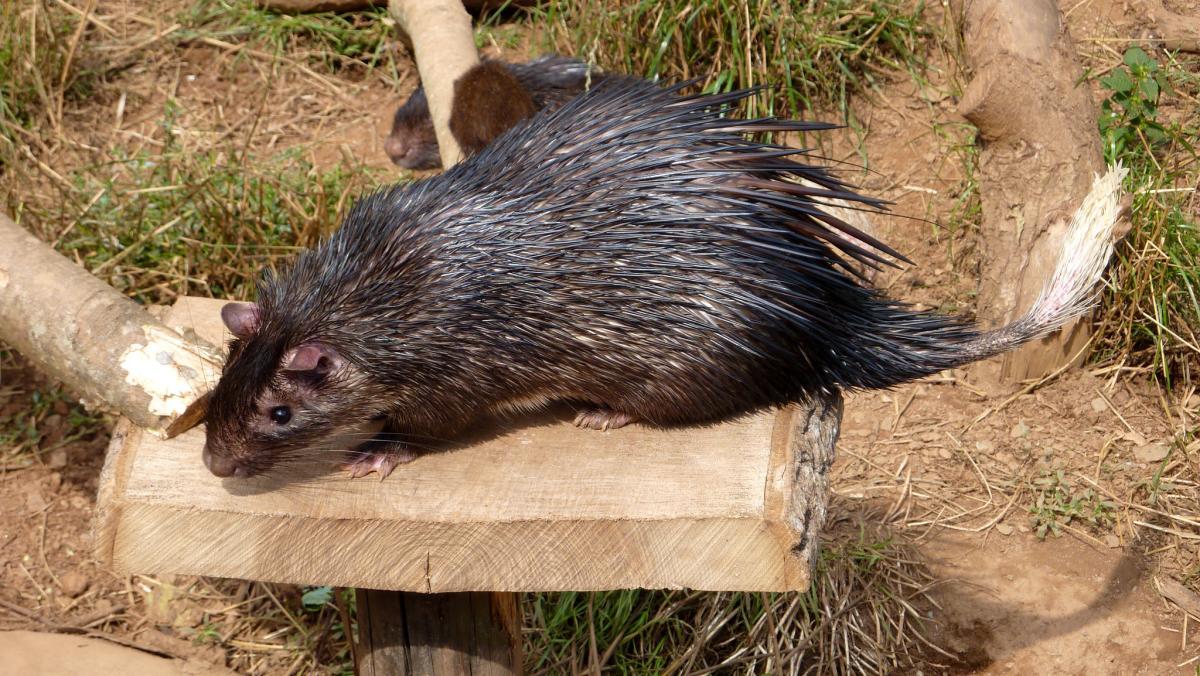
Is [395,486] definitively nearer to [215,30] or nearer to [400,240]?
[400,240]

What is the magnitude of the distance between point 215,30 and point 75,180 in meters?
1.61

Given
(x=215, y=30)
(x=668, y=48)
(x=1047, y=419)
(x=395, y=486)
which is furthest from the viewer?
(x=215, y=30)

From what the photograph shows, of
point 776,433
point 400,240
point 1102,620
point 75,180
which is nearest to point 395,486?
point 400,240

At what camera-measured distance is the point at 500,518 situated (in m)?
2.72

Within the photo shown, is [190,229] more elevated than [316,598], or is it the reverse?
[190,229]

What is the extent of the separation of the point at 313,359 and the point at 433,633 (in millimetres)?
804

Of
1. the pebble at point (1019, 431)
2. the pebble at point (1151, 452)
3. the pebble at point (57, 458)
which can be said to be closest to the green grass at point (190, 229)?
the pebble at point (57, 458)

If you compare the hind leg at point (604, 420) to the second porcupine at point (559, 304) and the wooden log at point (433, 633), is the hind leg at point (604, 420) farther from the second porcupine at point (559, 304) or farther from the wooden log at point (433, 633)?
the wooden log at point (433, 633)

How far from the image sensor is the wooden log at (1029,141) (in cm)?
499

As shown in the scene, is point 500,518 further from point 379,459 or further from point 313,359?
point 313,359

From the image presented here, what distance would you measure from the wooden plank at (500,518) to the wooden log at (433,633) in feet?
1.13

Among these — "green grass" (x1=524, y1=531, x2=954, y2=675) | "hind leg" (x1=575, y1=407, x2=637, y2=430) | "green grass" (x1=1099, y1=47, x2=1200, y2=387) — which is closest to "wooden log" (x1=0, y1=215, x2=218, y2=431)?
"hind leg" (x1=575, y1=407, x2=637, y2=430)

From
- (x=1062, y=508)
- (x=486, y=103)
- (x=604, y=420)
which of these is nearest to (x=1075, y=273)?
(x=604, y=420)

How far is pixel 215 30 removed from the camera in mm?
7000
